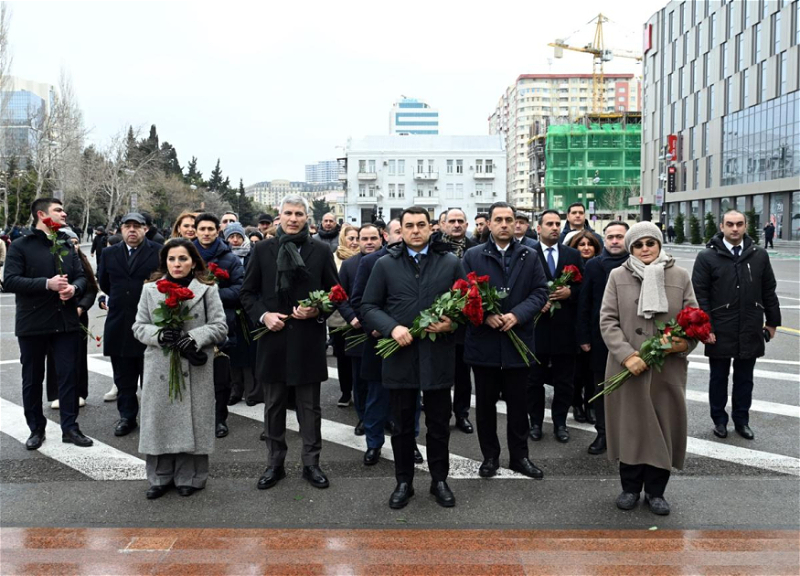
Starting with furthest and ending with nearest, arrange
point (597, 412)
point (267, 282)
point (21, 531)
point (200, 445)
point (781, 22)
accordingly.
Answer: point (781, 22) < point (597, 412) < point (267, 282) < point (200, 445) < point (21, 531)

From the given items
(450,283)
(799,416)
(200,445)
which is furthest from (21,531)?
(799,416)

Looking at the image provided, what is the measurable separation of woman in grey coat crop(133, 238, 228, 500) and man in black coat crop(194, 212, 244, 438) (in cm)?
161

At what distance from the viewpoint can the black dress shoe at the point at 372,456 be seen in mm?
6023

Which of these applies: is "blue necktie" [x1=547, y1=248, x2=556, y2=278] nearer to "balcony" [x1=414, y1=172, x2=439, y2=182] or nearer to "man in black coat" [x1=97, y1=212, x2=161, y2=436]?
"man in black coat" [x1=97, y1=212, x2=161, y2=436]

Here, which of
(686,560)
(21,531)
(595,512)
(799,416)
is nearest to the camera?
(686,560)

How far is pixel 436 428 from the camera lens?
5.18m

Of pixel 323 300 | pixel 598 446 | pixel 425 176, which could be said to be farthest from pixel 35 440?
pixel 425 176

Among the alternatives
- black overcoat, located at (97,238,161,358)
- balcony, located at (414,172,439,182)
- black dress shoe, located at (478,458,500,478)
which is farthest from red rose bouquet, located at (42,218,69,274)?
balcony, located at (414,172,439,182)

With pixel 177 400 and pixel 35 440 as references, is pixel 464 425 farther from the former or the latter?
pixel 35 440

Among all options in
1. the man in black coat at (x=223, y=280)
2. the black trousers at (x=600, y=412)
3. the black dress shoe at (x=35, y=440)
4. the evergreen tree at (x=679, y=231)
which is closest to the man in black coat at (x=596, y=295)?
the black trousers at (x=600, y=412)

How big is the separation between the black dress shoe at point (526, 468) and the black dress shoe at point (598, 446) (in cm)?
82

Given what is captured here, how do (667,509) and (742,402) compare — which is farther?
(742,402)

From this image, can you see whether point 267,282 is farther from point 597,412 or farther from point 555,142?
point 555,142

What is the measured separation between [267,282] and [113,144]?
54.8 m
